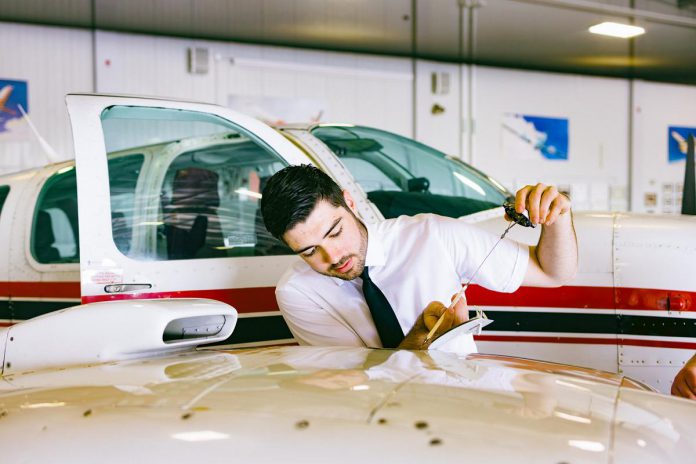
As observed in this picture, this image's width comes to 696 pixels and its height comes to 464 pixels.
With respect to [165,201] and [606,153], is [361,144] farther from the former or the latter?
[606,153]

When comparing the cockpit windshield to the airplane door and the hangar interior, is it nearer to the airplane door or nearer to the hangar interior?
the airplane door

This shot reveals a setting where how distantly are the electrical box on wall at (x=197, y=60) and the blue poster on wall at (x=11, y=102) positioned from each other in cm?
A: 186

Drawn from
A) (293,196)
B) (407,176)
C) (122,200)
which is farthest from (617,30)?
(293,196)

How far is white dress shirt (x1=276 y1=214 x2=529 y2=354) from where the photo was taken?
190cm

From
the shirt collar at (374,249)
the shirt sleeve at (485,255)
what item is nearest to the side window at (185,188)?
the shirt collar at (374,249)

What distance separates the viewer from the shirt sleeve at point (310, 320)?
194cm

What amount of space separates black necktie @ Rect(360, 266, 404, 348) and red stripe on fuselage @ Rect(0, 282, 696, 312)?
27.8 inches

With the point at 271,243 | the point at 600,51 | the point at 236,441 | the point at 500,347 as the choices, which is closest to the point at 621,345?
the point at 500,347

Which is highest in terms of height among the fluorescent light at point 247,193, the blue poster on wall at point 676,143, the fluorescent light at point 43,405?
the blue poster on wall at point 676,143

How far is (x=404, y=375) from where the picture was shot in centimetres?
112

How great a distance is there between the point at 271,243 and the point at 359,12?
5257mm

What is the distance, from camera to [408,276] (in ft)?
6.28

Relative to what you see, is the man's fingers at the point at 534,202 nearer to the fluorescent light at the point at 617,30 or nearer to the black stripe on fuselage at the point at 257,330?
the black stripe on fuselage at the point at 257,330

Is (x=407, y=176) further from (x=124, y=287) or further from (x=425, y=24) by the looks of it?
(x=425, y=24)
